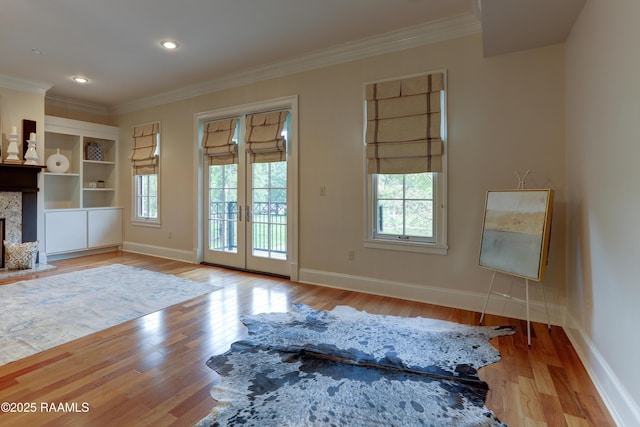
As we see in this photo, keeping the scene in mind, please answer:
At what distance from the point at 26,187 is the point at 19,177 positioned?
165mm

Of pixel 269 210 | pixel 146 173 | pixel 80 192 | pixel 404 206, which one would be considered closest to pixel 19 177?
pixel 80 192

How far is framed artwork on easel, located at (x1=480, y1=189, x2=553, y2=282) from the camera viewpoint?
8.34 ft

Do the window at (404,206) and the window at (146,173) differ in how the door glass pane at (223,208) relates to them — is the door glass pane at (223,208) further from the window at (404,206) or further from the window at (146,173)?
the window at (404,206)

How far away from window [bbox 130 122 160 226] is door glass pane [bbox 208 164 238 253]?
50.8 inches

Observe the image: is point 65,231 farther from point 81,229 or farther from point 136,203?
point 136,203

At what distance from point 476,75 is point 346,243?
220 centimetres

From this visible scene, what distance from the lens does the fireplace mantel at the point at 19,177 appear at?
4695 mm

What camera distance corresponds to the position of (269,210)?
4656mm

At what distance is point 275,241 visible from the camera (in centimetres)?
462

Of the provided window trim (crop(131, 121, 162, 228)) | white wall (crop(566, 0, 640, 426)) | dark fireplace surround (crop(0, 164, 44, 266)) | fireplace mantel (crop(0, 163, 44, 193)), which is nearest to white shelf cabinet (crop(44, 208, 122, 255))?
dark fireplace surround (crop(0, 164, 44, 266))

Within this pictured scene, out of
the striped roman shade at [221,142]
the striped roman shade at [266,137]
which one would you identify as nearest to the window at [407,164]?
the striped roman shade at [266,137]

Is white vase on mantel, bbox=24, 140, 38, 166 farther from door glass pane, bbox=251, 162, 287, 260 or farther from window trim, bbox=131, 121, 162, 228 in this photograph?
door glass pane, bbox=251, 162, 287, 260

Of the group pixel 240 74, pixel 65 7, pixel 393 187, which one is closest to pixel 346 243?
pixel 393 187

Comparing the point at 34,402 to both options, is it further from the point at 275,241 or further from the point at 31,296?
the point at 275,241
